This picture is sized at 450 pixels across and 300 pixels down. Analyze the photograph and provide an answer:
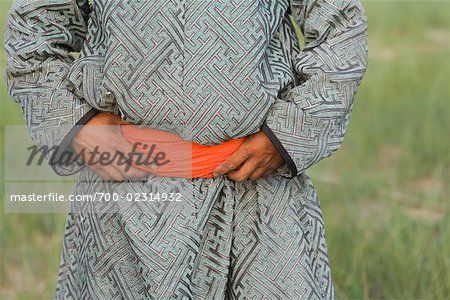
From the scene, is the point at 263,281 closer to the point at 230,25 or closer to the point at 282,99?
the point at 282,99

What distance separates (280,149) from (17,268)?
1.58 metres

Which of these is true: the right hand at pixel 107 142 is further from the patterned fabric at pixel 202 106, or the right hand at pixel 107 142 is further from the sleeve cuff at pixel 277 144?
the sleeve cuff at pixel 277 144

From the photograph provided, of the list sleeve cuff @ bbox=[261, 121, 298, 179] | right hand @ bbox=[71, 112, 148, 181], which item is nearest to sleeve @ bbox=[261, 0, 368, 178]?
sleeve cuff @ bbox=[261, 121, 298, 179]

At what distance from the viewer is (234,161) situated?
1.53m

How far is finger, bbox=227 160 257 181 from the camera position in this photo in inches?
60.7

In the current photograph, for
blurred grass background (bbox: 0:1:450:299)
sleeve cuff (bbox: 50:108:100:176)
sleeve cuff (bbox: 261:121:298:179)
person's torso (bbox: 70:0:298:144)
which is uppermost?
person's torso (bbox: 70:0:298:144)

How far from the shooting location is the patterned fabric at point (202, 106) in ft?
4.85

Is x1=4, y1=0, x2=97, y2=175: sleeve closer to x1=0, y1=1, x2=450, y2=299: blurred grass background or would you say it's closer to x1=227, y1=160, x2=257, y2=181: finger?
x1=227, y1=160, x2=257, y2=181: finger

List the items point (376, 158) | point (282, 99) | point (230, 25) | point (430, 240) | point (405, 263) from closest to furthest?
point (230, 25) < point (282, 99) < point (405, 263) < point (430, 240) < point (376, 158)

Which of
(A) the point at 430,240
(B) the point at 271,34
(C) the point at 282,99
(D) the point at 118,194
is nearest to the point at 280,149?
(C) the point at 282,99

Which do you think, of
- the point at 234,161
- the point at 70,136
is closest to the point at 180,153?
the point at 234,161

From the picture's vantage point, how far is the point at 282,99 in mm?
1581

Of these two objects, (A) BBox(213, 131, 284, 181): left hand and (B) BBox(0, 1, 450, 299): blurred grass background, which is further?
(B) BBox(0, 1, 450, 299): blurred grass background

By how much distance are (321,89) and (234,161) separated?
208 millimetres
